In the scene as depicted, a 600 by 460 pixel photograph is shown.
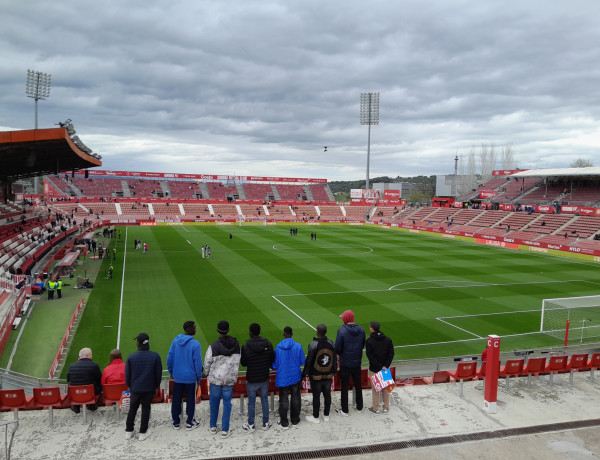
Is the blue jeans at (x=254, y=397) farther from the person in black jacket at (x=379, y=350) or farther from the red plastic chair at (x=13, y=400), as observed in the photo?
the red plastic chair at (x=13, y=400)

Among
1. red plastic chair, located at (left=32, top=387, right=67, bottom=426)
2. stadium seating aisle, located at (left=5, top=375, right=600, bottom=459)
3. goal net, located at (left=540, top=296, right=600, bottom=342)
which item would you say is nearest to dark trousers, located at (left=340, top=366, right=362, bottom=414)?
stadium seating aisle, located at (left=5, top=375, right=600, bottom=459)

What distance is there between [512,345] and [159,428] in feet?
46.6

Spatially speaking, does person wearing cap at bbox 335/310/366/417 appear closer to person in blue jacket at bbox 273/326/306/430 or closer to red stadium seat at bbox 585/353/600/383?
person in blue jacket at bbox 273/326/306/430

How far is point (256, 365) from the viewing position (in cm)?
780

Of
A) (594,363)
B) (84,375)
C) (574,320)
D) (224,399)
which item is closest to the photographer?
(224,399)

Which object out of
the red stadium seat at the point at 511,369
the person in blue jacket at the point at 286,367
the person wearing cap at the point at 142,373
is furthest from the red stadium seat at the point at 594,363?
the person wearing cap at the point at 142,373

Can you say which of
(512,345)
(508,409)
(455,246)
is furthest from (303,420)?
(455,246)

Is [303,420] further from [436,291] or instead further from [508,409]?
[436,291]

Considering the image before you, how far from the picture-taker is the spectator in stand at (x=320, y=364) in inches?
315

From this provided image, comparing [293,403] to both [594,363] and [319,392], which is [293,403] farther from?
[594,363]

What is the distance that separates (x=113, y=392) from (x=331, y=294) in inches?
684

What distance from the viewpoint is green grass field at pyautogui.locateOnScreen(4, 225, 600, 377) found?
1780 centimetres

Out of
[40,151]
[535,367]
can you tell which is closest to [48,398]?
[535,367]

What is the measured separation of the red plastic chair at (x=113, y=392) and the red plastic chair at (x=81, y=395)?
25 cm
